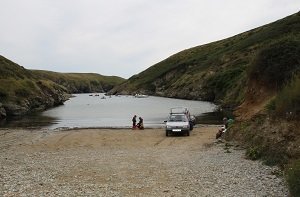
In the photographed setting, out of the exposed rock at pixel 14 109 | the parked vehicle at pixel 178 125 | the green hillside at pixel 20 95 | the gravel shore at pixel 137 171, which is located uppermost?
the green hillside at pixel 20 95

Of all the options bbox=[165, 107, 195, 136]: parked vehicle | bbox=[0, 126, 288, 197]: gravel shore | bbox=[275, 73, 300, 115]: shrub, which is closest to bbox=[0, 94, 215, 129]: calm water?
bbox=[165, 107, 195, 136]: parked vehicle

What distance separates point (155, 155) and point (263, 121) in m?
8.33

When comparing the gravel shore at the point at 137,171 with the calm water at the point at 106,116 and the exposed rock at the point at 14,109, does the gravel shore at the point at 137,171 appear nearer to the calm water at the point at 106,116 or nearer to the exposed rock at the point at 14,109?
the calm water at the point at 106,116

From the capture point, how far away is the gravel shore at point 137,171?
19484mm

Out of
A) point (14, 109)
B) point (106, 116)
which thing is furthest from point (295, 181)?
point (14, 109)

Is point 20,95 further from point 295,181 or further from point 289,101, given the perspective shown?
point 295,181

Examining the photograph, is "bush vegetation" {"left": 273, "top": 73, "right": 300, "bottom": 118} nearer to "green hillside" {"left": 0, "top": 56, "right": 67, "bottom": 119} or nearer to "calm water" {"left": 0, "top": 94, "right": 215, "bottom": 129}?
"calm water" {"left": 0, "top": 94, "right": 215, "bottom": 129}

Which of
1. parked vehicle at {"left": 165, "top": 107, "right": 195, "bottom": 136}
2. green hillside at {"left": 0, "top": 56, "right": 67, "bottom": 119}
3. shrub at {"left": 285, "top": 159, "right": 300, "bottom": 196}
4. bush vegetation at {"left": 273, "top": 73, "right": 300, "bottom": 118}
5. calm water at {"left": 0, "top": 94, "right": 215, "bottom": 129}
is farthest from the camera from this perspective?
green hillside at {"left": 0, "top": 56, "right": 67, "bottom": 119}

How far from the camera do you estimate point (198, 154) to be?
31.1 metres

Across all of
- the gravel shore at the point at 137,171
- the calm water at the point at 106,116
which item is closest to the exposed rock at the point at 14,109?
the calm water at the point at 106,116

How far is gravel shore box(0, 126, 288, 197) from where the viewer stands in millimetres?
19484

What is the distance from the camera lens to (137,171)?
24.5 meters

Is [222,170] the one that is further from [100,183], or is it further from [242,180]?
[100,183]

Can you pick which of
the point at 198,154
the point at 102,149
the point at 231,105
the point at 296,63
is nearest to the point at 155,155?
the point at 198,154
